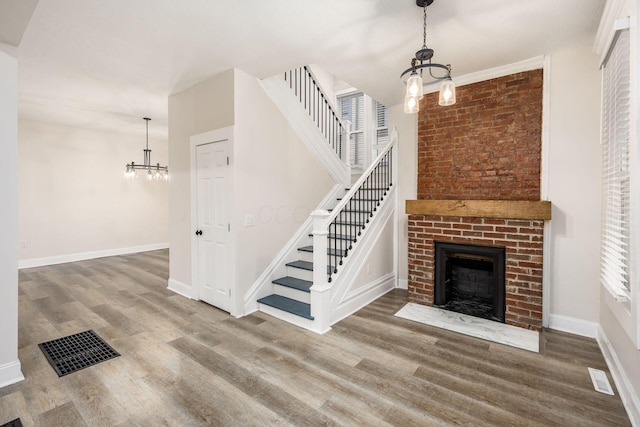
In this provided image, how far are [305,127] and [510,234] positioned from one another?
9.57ft

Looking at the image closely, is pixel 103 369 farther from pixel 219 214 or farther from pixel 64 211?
pixel 64 211

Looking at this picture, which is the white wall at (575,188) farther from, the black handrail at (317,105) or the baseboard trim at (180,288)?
the baseboard trim at (180,288)

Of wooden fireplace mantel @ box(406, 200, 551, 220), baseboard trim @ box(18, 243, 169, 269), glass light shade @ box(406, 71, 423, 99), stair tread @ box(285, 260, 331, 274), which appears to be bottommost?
baseboard trim @ box(18, 243, 169, 269)

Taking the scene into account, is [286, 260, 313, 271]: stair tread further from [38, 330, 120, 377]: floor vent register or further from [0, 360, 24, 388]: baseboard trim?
[0, 360, 24, 388]: baseboard trim

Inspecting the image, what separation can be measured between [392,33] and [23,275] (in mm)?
6952

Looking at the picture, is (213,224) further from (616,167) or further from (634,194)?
(616,167)

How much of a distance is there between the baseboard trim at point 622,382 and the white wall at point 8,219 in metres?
4.26

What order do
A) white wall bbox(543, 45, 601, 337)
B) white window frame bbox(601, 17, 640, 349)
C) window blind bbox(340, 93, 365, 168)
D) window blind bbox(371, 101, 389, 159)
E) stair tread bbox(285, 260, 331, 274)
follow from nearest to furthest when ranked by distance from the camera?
white window frame bbox(601, 17, 640, 349)
white wall bbox(543, 45, 601, 337)
stair tread bbox(285, 260, 331, 274)
window blind bbox(371, 101, 389, 159)
window blind bbox(340, 93, 365, 168)

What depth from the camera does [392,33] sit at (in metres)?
2.66

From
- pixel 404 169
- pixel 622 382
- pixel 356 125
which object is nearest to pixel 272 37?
pixel 404 169

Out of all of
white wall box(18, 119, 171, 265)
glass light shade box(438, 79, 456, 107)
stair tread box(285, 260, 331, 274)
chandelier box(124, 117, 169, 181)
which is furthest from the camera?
chandelier box(124, 117, 169, 181)

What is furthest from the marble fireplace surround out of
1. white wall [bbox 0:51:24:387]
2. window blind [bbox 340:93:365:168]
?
white wall [bbox 0:51:24:387]

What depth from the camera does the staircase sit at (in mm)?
3189

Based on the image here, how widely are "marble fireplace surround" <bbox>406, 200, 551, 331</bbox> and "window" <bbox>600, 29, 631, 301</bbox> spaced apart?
51 centimetres
